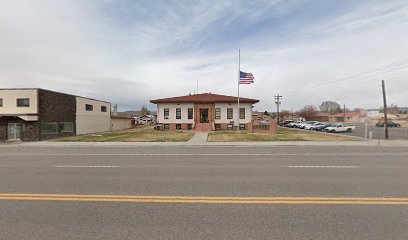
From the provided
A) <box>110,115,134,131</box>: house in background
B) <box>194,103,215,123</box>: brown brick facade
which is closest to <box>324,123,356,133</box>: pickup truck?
<box>194,103,215,123</box>: brown brick facade

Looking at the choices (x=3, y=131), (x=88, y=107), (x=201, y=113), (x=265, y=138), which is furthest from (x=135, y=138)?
(x=201, y=113)

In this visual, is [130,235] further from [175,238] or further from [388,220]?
[388,220]

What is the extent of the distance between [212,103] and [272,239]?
1406 inches

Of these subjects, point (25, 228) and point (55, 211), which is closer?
point (25, 228)

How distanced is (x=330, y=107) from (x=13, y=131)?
143307 millimetres

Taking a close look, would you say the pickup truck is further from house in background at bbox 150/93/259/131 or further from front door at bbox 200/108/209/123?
front door at bbox 200/108/209/123

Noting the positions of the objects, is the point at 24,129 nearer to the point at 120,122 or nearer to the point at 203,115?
the point at 120,122

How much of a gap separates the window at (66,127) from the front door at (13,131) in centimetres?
449

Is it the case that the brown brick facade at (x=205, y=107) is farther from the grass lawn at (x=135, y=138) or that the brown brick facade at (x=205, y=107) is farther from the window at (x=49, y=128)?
the window at (x=49, y=128)

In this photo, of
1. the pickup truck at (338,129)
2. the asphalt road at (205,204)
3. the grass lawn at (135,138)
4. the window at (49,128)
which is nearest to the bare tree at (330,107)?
the pickup truck at (338,129)

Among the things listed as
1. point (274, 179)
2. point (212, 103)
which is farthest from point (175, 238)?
point (212, 103)

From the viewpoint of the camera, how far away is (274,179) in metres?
7.23

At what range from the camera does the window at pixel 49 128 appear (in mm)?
27062

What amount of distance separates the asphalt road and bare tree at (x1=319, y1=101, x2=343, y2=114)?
140m
